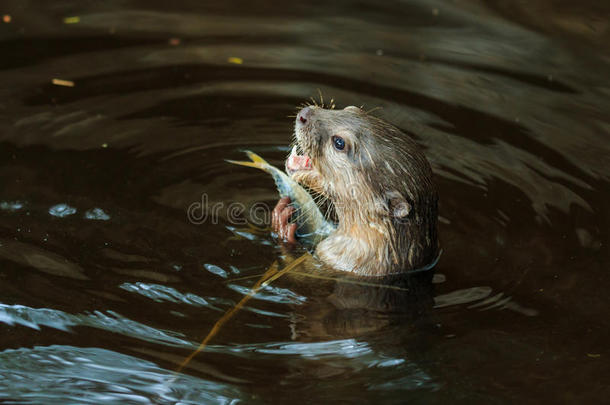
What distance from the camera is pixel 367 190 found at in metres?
4.16

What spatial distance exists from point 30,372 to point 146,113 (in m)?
2.71

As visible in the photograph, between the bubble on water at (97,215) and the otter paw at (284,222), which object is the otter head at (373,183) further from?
the bubble on water at (97,215)

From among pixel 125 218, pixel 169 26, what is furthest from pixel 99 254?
pixel 169 26

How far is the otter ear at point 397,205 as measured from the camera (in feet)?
13.3

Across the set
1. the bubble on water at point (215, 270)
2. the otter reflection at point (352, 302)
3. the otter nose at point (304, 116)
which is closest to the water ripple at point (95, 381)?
the otter reflection at point (352, 302)

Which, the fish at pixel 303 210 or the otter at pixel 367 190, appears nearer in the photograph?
the otter at pixel 367 190

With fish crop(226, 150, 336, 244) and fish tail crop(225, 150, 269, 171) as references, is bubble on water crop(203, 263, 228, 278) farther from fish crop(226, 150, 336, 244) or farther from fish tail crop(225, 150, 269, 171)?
fish tail crop(225, 150, 269, 171)

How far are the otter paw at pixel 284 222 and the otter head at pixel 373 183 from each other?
18 cm

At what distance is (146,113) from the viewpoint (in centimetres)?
565

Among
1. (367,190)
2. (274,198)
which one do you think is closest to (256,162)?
(274,198)

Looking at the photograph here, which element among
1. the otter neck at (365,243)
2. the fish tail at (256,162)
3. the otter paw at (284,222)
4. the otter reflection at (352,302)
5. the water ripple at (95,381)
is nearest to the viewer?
the water ripple at (95,381)

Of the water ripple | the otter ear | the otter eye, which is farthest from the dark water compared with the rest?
the otter eye

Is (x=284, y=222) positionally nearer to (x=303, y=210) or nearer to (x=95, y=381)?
(x=303, y=210)

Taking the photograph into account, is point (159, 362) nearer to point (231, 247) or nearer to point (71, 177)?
point (231, 247)
